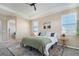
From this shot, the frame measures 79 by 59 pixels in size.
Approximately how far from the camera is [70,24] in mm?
2191

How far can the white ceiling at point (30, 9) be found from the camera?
2.11 m

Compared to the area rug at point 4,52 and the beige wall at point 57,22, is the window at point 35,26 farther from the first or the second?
the area rug at point 4,52

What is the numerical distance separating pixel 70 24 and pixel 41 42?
2.80 ft

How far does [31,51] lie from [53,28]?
0.82m

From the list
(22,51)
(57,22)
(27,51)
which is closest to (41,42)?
(27,51)

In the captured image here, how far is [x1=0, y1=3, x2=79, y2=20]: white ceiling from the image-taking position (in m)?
2.11

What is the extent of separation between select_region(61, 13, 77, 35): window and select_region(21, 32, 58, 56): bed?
0.37m

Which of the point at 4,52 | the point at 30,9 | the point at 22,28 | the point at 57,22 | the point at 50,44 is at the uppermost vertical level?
the point at 30,9

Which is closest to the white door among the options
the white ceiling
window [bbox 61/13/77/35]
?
the white ceiling

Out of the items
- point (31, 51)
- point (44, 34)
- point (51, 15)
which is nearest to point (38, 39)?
point (44, 34)

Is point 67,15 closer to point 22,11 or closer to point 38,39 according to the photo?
point 38,39

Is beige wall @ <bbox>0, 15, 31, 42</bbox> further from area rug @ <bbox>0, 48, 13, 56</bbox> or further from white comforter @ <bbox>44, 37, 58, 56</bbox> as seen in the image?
white comforter @ <bbox>44, 37, 58, 56</bbox>

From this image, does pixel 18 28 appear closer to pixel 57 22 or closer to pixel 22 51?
pixel 22 51

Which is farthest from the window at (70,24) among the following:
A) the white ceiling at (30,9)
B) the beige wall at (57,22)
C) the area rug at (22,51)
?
the area rug at (22,51)
